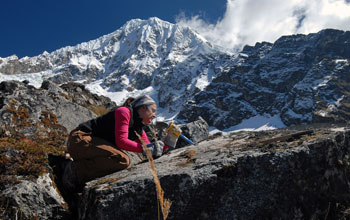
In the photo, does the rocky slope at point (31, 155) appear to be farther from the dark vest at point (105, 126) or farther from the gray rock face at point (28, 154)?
the dark vest at point (105, 126)

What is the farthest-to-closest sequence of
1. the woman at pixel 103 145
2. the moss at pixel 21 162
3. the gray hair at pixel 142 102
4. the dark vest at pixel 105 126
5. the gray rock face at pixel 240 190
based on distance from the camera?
1. the gray hair at pixel 142 102
2. the dark vest at pixel 105 126
3. the woman at pixel 103 145
4. the moss at pixel 21 162
5. the gray rock face at pixel 240 190

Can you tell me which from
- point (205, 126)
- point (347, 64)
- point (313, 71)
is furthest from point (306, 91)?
point (205, 126)

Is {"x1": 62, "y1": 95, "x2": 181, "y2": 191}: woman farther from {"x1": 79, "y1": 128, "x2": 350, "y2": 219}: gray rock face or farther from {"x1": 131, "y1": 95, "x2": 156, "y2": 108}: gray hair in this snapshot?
{"x1": 79, "y1": 128, "x2": 350, "y2": 219}: gray rock face

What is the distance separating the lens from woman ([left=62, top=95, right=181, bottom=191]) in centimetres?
425

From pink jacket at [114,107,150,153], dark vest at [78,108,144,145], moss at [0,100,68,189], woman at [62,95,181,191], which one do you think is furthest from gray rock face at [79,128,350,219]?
moss at [0,100,68,189]

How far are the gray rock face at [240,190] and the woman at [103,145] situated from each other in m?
0.78

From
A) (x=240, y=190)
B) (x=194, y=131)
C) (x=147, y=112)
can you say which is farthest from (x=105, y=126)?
(x=194, y=131)

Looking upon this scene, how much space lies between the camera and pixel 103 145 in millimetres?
4336

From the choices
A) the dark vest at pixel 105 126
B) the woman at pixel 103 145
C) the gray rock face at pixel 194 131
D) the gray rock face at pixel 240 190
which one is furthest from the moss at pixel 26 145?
the gray rock face at pixel 194 131

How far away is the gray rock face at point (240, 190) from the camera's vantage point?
2.96 m

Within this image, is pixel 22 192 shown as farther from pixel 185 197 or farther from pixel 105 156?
pixel 185 197

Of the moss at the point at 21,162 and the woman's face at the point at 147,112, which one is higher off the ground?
the woman's face at the point at 147,112

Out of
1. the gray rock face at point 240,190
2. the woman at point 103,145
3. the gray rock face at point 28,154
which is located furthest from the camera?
the woman at point 103,145

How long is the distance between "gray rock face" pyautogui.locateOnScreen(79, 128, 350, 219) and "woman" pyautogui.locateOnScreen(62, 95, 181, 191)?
78 cm
